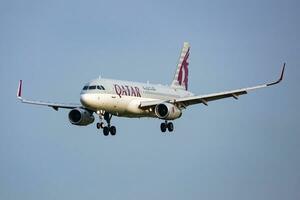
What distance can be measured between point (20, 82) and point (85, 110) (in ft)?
27.8

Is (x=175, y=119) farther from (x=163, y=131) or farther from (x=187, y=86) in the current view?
(x=187, y=86)

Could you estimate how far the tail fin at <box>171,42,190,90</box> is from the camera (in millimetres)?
122544

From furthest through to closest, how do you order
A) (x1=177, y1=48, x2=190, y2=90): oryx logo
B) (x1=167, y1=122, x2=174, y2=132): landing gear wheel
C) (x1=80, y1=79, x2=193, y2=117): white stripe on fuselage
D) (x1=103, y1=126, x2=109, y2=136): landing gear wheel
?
1. (x1=177, y1=48, x2=190, y2=90): oryx logo
2. (x1=167, y1=122, x2=174, y2=132): landing gear wheel
3. (x1=103, y1=126, x2=109, y2=136): landing gear wheel
4. (x1=80, y1=79, x2=193, y2=117): white stripe on fuselage

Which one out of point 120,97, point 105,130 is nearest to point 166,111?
point 120,97

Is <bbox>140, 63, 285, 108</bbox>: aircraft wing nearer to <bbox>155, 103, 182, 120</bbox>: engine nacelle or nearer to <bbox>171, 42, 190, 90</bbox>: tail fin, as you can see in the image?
<bbox>155, 103, 182, 120</bbox>: engine nacelle

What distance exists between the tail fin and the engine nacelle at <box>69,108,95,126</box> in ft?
52.1

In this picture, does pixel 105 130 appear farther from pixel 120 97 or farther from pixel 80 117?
pixel 120 97

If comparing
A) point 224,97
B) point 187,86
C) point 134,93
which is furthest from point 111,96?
point 187,86

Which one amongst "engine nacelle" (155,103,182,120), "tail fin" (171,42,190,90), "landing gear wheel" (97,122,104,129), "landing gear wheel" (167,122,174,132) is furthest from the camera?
"tail fin" (171,42,190,90)

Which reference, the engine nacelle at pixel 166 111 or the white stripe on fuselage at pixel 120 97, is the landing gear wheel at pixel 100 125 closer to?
the white stripe on fuselage at pixel 120 97

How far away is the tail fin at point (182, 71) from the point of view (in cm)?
12254

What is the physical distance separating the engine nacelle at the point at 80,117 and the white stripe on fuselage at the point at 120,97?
347 cm

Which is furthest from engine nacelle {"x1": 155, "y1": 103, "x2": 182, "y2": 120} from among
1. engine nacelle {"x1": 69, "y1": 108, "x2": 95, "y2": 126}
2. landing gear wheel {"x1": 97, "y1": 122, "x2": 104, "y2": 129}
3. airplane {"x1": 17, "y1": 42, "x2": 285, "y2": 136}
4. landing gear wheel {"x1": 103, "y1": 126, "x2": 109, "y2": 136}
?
engine nacelle {"x1": 69, "y1": 108, "x2": 95, "y2": 126}

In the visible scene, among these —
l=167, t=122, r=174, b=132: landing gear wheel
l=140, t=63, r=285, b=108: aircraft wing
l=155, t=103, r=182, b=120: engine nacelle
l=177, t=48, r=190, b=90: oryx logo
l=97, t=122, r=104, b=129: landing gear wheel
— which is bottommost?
l=97, t=122, r=104, b=129: landing gear wheel
